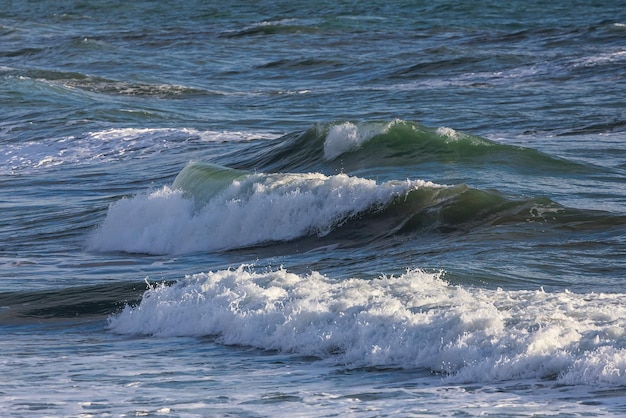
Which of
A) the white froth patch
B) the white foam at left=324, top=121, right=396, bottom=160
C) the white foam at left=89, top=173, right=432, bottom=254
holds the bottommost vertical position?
the white froth patch

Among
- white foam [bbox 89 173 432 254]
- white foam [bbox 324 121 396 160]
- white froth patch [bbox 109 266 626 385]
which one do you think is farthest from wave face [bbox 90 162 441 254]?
white foam [bbox 324 121 396 160]

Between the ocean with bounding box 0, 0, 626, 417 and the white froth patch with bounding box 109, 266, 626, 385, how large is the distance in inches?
0.7

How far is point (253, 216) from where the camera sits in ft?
42.8

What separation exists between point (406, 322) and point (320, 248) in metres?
4.07

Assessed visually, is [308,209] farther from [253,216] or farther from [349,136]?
[349,136]

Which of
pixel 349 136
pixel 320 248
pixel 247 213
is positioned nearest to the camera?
pixel 320 248

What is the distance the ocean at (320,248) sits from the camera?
7.13m

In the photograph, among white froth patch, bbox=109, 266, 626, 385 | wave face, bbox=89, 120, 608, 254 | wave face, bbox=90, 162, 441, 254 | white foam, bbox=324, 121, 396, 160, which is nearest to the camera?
white froth patch, bbox=109, 266, 626, 385

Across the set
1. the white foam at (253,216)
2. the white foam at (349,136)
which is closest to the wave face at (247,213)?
the white foam at (253,216)

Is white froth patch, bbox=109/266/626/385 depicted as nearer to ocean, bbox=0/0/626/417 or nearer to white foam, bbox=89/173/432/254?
ocean, bbox=0/0/626/417

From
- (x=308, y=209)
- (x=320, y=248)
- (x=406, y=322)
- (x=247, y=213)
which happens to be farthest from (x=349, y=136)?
(x=406, y=322)

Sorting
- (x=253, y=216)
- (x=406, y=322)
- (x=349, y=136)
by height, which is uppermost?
(x=349, y=136)

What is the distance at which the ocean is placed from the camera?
23.4 ft

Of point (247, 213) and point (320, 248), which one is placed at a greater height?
point (247, 213)
